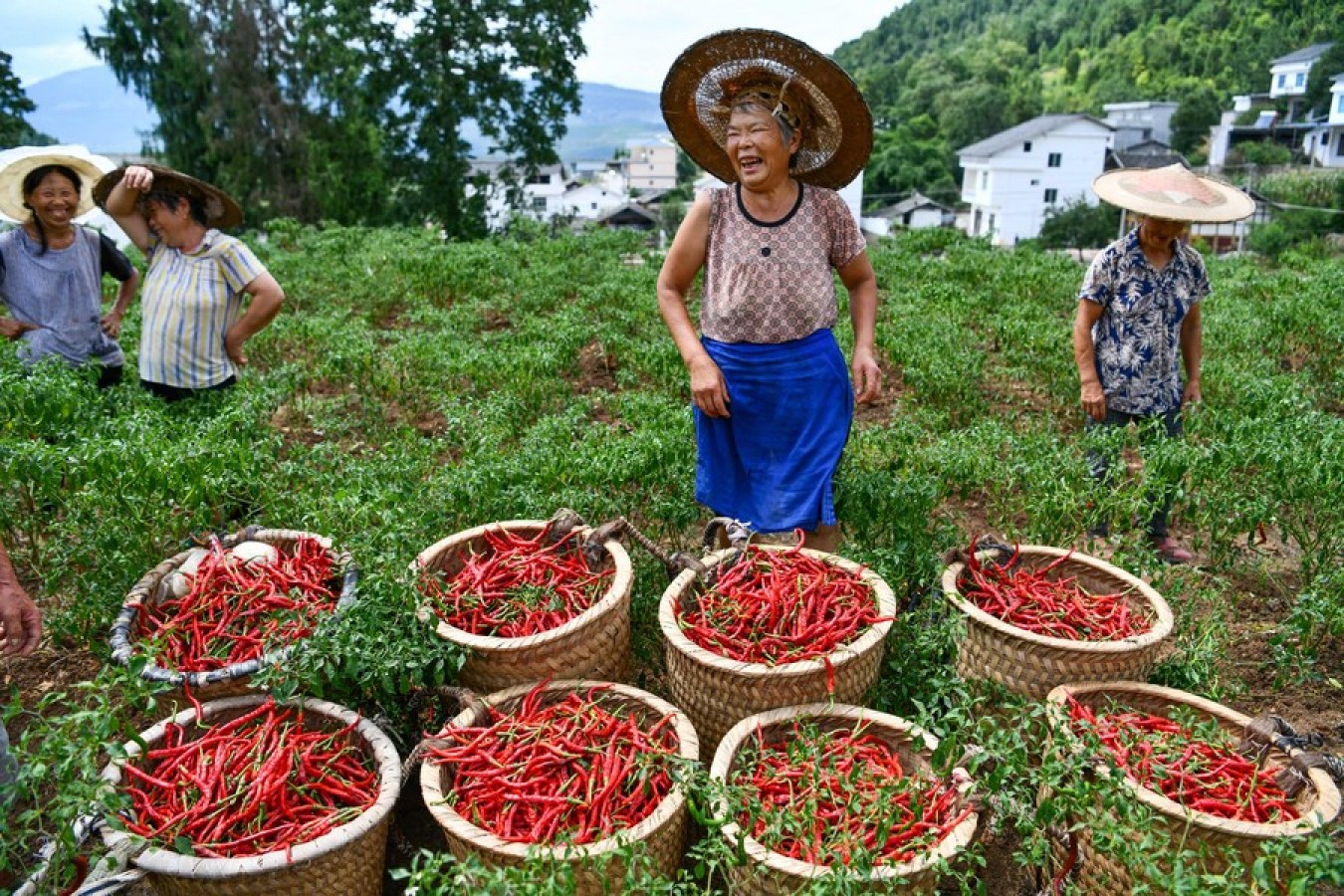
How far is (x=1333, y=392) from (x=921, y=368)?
3346mm

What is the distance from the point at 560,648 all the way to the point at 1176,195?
3796 mm

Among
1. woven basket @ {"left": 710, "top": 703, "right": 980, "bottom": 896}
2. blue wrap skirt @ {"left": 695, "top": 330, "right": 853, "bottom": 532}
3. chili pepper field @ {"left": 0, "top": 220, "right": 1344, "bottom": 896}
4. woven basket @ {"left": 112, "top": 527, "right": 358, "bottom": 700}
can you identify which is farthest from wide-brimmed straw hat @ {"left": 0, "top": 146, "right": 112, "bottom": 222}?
woven basket @ {"left": 710, "top": 703, "right": 980, "bottom": 896}

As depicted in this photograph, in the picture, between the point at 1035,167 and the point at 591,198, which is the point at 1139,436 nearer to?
the point at 1035,167

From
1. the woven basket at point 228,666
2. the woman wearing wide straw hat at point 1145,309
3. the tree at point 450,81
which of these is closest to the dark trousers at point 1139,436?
the woman wearing wide straw hat at point 1145,309

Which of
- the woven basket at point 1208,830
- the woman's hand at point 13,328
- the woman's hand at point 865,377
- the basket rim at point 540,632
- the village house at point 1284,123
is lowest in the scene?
the woven basket at point 1208,830

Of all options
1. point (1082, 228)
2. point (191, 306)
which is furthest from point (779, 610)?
point (1082, 228)

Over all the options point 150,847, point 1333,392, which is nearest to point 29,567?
point 150,847

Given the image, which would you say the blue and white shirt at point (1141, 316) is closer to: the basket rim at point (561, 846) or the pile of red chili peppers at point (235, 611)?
the basket rim at point (561, 846)

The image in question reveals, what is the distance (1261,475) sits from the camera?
178 inches

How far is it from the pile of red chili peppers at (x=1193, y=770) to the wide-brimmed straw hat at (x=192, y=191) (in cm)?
453

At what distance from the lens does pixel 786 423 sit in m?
4.00

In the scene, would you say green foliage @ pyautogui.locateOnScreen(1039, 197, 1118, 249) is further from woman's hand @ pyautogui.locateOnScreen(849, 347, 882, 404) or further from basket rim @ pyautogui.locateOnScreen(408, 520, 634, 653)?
basket rim @ pyautogui.locateOnScreen(408, 520, 634, 653)

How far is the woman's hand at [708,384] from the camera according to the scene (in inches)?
150

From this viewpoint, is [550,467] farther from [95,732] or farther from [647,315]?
[647,315]
